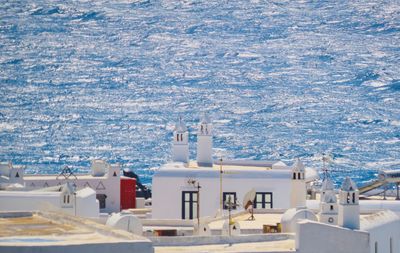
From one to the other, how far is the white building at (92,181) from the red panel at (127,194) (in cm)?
90

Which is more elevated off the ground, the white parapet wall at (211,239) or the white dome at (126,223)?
the white dome at (126,223)

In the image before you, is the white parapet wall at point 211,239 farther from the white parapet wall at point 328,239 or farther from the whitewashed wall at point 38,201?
the whitewashed wall at point 38,201

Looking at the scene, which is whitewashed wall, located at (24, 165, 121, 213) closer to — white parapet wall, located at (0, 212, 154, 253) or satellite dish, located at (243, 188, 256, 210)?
satellite dish, located at (243, 188, 256, 210)

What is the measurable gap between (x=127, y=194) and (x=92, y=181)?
2.36m

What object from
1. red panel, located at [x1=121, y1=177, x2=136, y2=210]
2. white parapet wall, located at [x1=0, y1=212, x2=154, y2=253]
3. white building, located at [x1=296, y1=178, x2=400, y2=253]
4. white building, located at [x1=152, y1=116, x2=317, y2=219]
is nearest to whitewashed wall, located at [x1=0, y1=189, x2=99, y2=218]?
white building, located at [x1=152, y1=116, x2=317, y2=219]

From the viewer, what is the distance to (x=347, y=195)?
2557 inches

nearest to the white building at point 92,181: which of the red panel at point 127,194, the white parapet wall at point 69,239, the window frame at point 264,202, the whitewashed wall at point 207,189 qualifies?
the red panel at point 127,194

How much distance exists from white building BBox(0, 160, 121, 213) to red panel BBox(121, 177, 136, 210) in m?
0.90

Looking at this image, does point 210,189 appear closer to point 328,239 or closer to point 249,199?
point 249,199

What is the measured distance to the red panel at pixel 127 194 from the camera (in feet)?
294

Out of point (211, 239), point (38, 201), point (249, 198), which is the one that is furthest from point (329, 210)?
point (249, 198)

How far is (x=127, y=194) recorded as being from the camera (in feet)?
296

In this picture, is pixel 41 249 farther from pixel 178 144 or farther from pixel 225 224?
pixel 178 144

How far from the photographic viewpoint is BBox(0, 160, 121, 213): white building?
8631 cm
